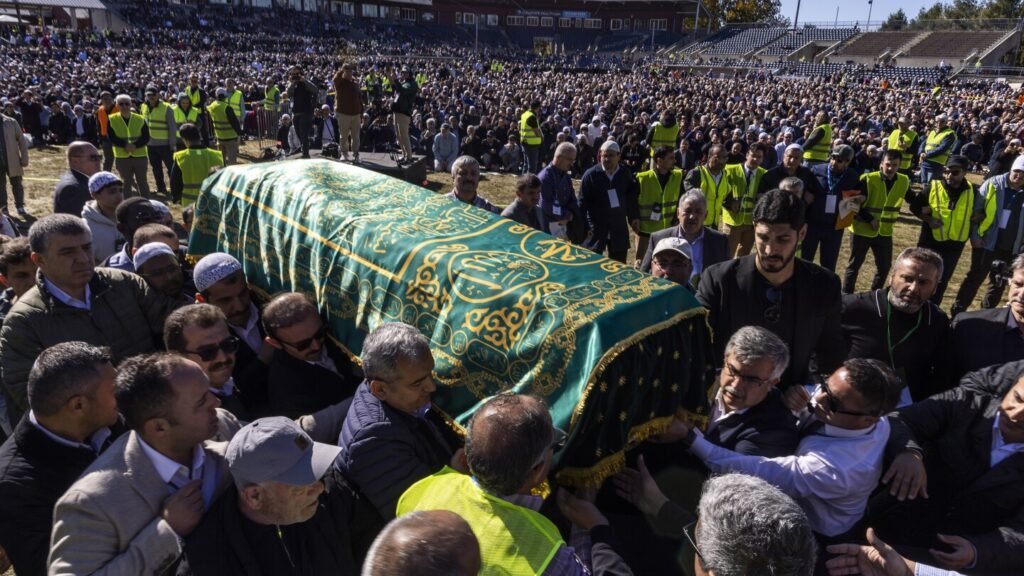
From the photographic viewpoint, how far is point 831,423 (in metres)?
2.29

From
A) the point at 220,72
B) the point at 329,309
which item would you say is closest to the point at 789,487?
the point at 329,309

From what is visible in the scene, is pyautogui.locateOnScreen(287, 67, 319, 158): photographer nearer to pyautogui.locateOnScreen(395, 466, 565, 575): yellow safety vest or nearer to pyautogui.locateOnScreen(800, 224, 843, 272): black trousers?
pyautogui.locateOnScreen(800, 224, 843, 272): black trousers

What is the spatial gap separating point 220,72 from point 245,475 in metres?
25.5

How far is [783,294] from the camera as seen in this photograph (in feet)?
A: 9.75

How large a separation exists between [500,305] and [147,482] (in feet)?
4.37

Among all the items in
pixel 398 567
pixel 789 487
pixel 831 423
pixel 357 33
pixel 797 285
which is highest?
pixel 357 33

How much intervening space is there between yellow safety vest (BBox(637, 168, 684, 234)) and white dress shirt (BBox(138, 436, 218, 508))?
519 cm

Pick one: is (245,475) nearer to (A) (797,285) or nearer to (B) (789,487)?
(B) (789,487)

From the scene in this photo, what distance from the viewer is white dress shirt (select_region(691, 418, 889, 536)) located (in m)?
2.21

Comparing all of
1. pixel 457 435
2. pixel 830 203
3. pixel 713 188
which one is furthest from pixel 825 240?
pixel 457 435

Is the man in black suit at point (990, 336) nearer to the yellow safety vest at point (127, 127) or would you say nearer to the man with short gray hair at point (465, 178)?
the man with short gray hair at point (465, 178)

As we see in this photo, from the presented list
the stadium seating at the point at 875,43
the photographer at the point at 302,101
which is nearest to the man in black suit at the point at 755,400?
the photographer at the point at 302,101

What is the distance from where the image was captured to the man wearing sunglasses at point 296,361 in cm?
274

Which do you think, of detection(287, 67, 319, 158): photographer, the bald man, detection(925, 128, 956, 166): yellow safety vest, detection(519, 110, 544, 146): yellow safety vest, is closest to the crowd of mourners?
the bald man
